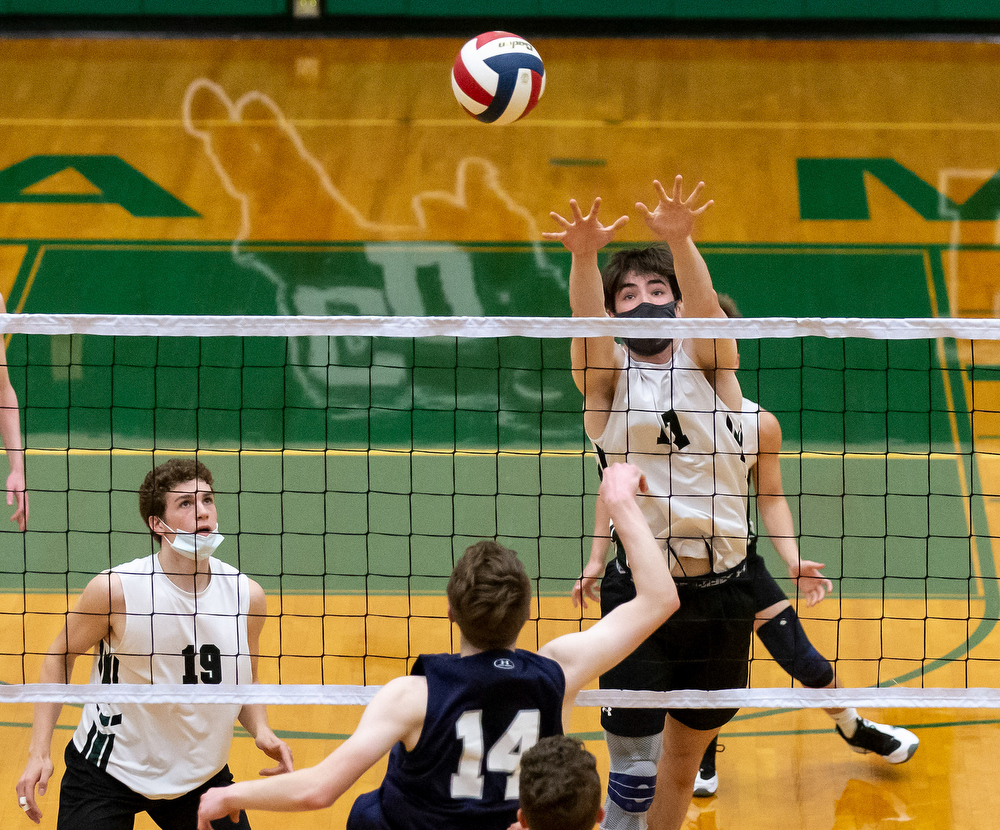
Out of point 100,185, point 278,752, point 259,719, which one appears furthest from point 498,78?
point 100,185

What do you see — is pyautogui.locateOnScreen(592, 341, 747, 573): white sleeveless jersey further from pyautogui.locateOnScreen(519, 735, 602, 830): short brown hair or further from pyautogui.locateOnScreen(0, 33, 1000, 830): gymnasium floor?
pyautogui.locateOnScreen(519, 735, 602, 830): short brown hair

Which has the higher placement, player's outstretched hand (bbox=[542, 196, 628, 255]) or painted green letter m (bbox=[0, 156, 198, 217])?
painted green letter m (bbox=[0, 156, 198, 217])

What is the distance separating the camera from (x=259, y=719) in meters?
3.80

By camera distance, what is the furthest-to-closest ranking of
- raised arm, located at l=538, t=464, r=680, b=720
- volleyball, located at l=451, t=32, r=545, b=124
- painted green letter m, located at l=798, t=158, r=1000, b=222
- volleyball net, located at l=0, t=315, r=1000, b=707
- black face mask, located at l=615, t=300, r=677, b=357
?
painted green letter m, located at l=798, t=158, r=1000, b=222 < volleyball, located at l=451, t=32, r=545, b=124 < volleyball net, located at l=0, t=315, r=1000, b=707 < black face mask, located at l=615, t=300, r=677, b=357 < raised arm, located at l=538, t=464, r=680, b=720

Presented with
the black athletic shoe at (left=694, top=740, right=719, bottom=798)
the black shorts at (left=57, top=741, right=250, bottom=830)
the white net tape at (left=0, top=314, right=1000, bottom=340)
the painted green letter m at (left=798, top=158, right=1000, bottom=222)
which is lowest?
the black athletic shoe at (left=694, top=740, right=719, bottom=798)

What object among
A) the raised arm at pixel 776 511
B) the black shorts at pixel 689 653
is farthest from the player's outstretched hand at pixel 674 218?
the black shorts at pixel 689 653

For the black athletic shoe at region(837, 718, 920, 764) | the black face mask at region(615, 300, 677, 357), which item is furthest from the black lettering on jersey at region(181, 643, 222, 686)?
the black athletic shoe at region(837, 718, 920, 764)

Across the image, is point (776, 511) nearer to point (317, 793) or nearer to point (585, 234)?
point (585, 234)

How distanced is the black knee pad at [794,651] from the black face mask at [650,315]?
4.31ft

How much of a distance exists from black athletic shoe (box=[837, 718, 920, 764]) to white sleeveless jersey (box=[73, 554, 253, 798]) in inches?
104

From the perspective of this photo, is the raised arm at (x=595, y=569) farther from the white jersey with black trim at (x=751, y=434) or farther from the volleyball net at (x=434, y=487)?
the white jersey with black trim at (x=751, y=434)

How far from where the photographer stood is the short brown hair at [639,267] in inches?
161

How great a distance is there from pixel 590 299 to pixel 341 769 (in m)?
1.74

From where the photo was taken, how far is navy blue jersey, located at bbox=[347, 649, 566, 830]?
2.76m
